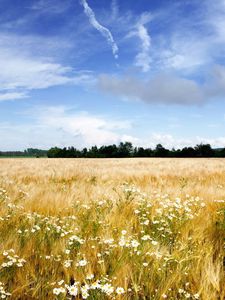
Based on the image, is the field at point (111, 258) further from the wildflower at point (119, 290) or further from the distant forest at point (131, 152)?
the distant forest at point (131, 152)

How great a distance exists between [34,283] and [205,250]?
5.87 feet

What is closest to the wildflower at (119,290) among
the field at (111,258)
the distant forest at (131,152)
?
the field at (111,258)

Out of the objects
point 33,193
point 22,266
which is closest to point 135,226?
point 22,266

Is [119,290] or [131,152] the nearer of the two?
[119,290]

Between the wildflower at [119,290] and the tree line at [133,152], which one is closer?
the wildflower at [119,290]

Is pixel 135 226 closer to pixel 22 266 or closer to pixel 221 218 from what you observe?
pixel 221 218

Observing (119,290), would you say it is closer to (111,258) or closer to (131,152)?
(111,258)

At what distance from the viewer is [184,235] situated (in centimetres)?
392

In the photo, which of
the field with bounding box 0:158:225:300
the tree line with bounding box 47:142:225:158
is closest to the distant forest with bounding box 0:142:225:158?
the tree line with bounding box 47:142:225:158

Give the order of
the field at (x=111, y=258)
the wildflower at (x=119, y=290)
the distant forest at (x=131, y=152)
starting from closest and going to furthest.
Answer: the wildflower at (x=119, y=290) < the field at (x=111, y=258) < the distant forest at (x=131, y=152)

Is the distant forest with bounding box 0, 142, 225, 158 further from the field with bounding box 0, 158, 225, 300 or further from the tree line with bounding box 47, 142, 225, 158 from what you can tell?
the field with bounding box 0, 158, 225, 300

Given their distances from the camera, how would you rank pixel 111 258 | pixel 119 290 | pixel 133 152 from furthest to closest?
pixel 133 152 < pixel 111 258 < pixel 119 290

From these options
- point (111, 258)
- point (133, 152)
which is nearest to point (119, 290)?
point (111, 258)

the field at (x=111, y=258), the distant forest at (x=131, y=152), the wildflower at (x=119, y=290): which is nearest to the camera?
the wildflower at (x=119, y=290)
